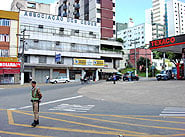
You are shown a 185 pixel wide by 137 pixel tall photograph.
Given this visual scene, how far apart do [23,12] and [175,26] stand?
92878 mm

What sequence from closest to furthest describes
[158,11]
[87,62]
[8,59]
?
[8,59], [87,62], [158,11]

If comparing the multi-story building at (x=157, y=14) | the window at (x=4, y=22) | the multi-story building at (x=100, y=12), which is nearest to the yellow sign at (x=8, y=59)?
the window at (x=4, y=22)

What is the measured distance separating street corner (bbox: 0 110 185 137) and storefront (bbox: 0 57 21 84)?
29.6 metres

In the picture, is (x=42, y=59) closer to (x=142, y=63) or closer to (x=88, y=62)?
(x=88, y=62)

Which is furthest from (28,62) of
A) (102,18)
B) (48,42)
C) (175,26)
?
(175,26)

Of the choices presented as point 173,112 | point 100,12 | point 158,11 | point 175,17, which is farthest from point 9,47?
point 175,17

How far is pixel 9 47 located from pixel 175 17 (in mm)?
98616

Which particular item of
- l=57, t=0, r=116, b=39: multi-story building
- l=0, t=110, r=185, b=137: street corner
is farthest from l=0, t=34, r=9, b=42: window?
l=0, t=110, r=185, b=137: street corner

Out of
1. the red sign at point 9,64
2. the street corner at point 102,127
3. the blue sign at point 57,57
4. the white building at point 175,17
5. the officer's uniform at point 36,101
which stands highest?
the white building at point 175,17

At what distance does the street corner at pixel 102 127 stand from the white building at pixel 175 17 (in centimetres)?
11210

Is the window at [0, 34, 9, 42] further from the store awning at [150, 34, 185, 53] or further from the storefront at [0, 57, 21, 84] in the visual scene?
the store awning at [150, 34, 185, 53]

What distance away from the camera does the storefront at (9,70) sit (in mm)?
35281

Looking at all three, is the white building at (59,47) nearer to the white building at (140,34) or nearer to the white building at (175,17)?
the white building at (140,34)

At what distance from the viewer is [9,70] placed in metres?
36.0
